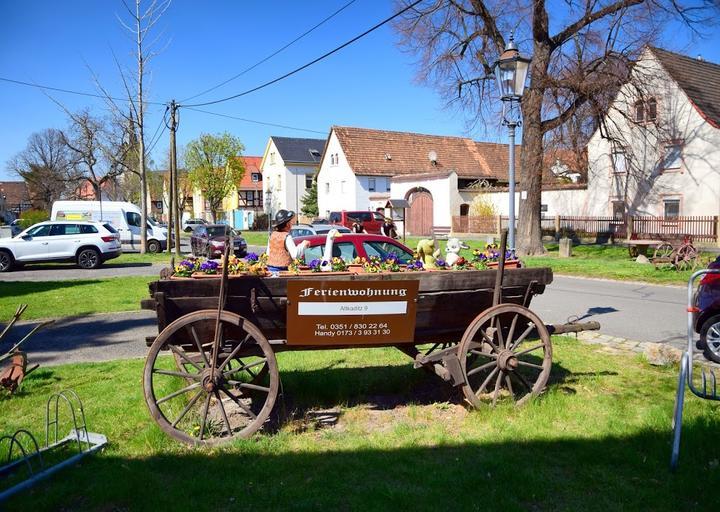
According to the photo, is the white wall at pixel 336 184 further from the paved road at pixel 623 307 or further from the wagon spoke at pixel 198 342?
the wagon spoke at pixel 198 342

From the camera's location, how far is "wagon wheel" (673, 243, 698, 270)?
16375 millimetres

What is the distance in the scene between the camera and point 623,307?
1088 centimetres

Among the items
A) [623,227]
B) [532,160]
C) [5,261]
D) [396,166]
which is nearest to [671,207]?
[623,227]

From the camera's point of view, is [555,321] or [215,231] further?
[215,231]

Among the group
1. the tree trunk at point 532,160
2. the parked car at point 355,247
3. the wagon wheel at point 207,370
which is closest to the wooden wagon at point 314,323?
the wagon wheel at point 207,370

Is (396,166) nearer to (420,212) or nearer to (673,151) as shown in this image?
(420,212)

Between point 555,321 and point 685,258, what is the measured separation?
9.36 meters

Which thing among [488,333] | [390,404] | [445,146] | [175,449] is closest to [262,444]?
[175,449]

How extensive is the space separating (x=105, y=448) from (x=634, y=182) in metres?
30.5

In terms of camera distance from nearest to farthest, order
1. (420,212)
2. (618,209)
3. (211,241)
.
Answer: (211,241) → (618,209) → (420,212)

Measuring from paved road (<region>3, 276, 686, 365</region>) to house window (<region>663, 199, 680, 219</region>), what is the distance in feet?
54.8

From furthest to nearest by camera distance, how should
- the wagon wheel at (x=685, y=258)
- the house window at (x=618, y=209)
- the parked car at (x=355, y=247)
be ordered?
the house window at (x=618, y=209)
the wagon wheel at (x=685, y=258)
the parked car at (x=355, y=247)

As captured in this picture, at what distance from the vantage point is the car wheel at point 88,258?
66.1ft

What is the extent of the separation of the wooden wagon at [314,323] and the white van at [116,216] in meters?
25.7
